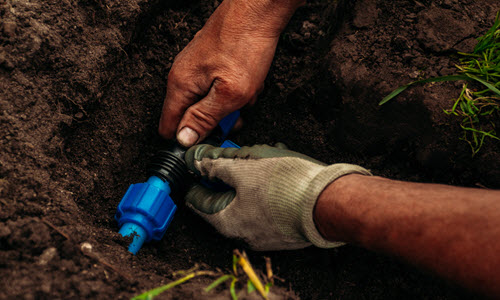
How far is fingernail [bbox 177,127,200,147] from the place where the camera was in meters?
1.46

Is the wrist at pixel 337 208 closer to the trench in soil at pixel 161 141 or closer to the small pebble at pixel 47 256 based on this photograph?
the trench in soil at pixel 161 141

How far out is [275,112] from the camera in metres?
1.71

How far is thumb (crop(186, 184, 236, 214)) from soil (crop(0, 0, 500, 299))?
0.14 meters

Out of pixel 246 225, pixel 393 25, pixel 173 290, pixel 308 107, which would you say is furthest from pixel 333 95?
pixel 173 290

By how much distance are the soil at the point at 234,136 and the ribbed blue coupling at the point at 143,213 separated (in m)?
0.06

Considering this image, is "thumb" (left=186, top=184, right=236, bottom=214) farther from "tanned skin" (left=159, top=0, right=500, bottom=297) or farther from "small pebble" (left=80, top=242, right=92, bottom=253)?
"small pebble" (left=80, top=242, right=92, bottom=253)

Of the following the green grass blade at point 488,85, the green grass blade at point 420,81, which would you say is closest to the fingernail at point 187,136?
the green grass blade at point 420,81

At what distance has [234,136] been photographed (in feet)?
5.82

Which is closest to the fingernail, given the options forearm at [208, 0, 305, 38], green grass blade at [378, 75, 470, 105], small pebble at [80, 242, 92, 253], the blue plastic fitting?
the blue plastic fitting

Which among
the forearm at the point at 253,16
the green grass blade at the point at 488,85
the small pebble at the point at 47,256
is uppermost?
the forearm at the point at 253,16

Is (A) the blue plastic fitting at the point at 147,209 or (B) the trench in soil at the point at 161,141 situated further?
(B) the trench in soil at the point at 161,141

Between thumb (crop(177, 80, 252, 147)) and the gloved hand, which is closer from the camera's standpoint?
the gloved hand

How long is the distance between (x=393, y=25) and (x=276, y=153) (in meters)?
0.85

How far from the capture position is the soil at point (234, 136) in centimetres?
121
